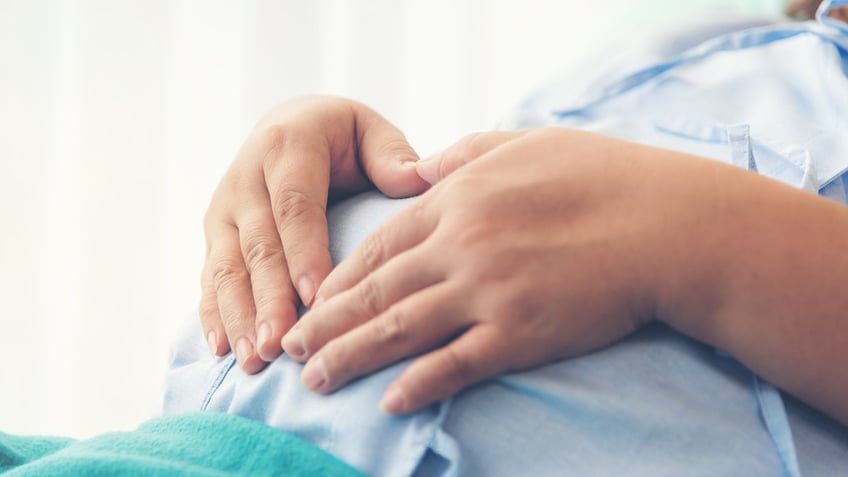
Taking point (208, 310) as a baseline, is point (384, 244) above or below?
above

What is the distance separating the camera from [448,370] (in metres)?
0.49

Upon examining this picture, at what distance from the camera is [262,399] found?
574 mm

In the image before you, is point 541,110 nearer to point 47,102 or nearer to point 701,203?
point 701,203

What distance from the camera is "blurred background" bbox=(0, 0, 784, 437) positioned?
137 centimetres

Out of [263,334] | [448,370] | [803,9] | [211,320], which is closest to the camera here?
[448,370]

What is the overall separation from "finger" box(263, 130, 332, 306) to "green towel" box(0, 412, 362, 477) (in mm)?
126

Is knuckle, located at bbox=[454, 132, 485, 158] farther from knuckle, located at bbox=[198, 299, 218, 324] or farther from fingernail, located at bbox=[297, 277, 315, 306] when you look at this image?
knuckle, located at bbox=[198, 299, 218, 324]

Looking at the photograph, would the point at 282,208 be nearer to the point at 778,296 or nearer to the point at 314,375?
the point at 314,375


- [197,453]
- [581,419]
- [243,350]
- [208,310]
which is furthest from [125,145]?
[581,419]

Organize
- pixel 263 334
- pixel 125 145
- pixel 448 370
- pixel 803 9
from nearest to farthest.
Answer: pixel 448 370
pixel 263 334
pixel 803 9
pixel 125 145

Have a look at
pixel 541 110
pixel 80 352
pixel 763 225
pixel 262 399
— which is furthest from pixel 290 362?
pixel 80 352

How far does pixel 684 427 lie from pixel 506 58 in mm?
1151

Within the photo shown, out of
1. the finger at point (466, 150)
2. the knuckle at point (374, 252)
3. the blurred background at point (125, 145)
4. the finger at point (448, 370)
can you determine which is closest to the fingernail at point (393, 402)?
the finger at point (448, 370)

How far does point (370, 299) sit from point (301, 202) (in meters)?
0.16
